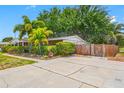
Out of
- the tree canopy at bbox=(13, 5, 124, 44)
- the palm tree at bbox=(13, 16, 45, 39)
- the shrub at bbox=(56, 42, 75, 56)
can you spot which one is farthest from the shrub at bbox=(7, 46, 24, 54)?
the shrub at bbox=(56, 42, 75, 56)

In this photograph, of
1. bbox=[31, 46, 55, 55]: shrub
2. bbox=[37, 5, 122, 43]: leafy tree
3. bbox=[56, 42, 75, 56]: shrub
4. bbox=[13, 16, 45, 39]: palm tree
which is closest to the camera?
bbox=[56, 42, 75, 56]: shrub

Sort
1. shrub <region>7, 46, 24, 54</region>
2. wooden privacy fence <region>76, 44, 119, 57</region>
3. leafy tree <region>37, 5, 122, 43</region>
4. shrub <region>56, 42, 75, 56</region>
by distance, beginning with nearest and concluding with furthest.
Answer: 1. shrub <region>56, 42, 75, 56</region>
2. wooden privacy fence <region>76, 44, 119, 57</region>
3. shrub <region>7, 46, 24, 54</region>
4. leafy tree <region>37, 5, 122, 43</region>

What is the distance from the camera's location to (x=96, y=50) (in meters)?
14.6

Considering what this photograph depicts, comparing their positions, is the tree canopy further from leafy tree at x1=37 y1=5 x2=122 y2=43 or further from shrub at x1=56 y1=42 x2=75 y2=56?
shrub at x1=56 y1=42 x2=75 y2=56

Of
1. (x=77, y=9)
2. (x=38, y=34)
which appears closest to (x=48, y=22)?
(x=77, y=9)

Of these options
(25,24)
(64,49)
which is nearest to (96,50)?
(64,49)

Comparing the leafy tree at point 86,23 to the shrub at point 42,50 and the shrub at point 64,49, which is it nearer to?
the shrub at point 42,50

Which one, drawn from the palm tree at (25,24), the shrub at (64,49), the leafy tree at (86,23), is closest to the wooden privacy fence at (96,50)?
the shrub at (64,49)

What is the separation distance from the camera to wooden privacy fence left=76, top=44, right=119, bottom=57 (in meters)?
14.1

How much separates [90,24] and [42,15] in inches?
500

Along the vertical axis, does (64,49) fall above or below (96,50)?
above

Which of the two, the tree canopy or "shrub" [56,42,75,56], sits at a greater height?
the tree canopy

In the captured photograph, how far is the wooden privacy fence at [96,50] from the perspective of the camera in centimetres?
1411

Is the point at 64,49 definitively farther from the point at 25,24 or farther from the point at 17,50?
the point at 17,50
